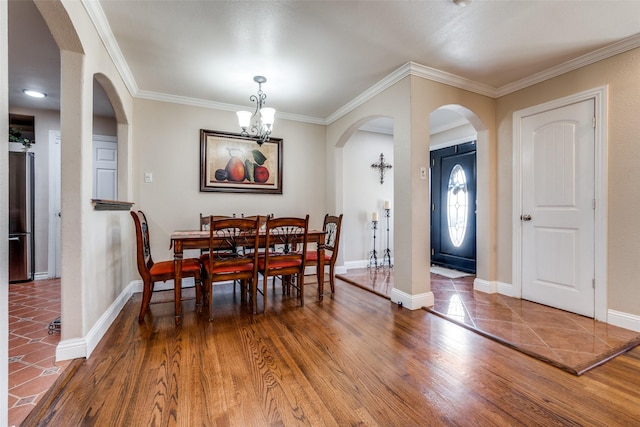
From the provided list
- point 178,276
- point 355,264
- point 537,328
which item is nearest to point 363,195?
point 355,264

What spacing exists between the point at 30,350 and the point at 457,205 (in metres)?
5.13

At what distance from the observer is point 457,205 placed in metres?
4.54

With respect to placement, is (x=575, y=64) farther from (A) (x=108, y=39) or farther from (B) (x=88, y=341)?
(B) (x=88, y=341)

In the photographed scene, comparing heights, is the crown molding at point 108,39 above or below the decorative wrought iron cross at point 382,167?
above

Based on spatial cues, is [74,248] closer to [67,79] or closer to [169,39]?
[67,79]

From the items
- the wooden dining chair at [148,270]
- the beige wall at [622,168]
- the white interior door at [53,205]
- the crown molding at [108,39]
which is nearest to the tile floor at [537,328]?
the beige wall at [622,168]

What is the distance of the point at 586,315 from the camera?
2.62 metres

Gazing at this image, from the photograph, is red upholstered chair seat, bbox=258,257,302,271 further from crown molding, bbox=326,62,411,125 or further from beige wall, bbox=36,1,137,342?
crown molding, bbox=326,62,411,125

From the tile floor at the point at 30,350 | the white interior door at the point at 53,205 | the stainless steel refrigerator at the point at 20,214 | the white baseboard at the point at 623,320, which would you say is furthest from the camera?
the white interior door at the point at 53,205

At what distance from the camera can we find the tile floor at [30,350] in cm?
147

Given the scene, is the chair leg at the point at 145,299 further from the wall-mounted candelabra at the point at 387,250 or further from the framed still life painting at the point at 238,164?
the wall-mounted candelabra at the point at 387,250

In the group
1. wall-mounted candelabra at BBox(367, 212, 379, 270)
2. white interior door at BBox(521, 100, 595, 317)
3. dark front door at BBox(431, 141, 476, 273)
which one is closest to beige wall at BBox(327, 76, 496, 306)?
white interior door at BBox(521, 100, 595, 317)

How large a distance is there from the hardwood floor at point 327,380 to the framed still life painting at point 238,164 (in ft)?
6.46

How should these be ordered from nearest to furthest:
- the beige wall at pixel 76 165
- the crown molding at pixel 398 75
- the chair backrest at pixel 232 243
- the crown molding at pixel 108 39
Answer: the beige wall at pixel 76 165 < the crown molding at pixel 108 39 < the crown molding at pixel 398 75 < the chair backrest at pixel 232 243
